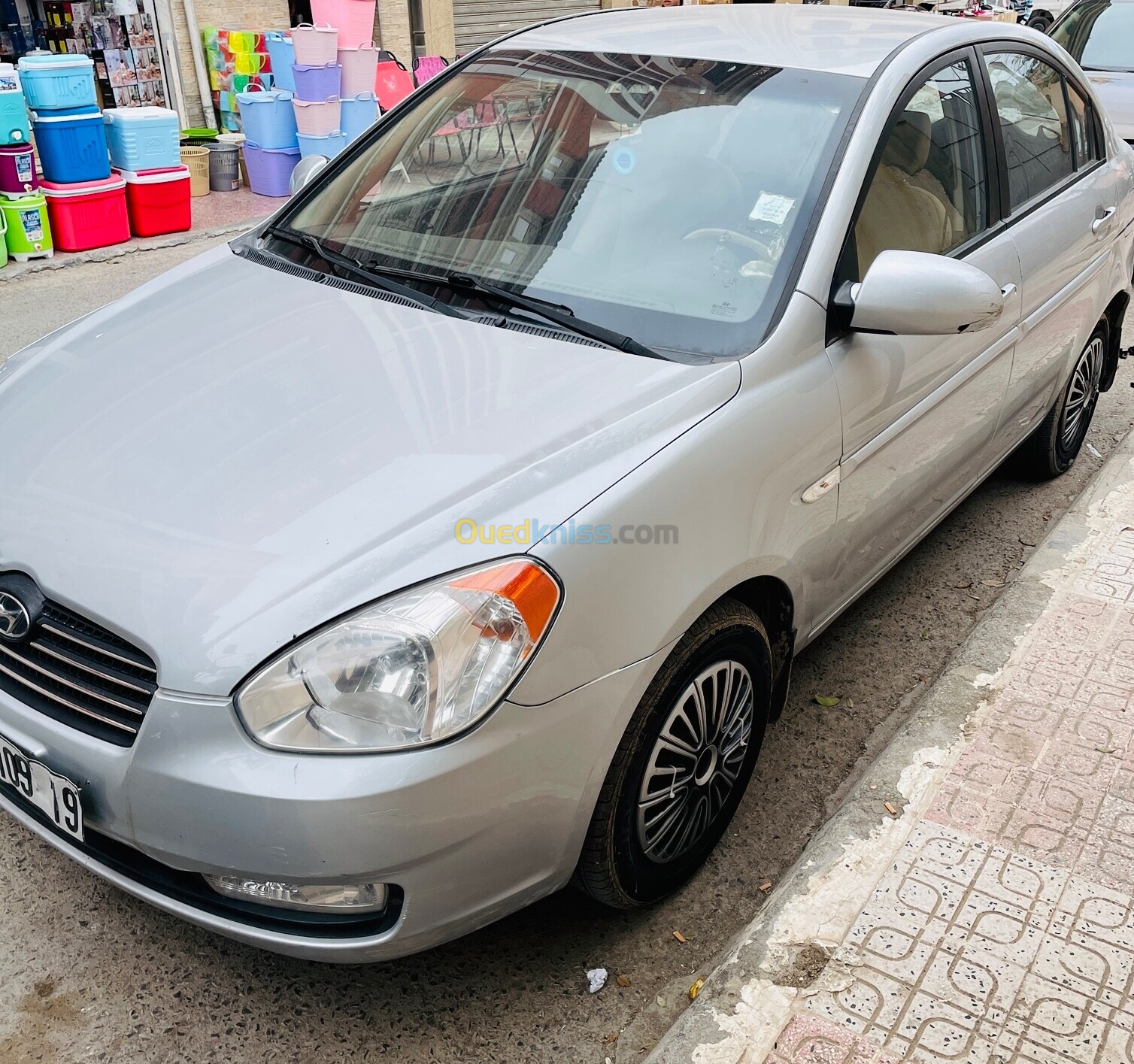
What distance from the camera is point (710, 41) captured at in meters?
3.18

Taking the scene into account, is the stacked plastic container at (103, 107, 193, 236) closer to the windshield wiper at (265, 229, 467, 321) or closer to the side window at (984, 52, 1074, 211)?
the windshield wiper at (265, 229, 467, 321)

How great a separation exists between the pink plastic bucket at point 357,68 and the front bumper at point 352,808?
820 centimetres

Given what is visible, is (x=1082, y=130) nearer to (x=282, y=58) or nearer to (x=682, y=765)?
(x=682, y=765)

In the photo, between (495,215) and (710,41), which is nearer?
(495,215)

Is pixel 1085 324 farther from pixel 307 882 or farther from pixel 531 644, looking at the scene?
pixel 307 882

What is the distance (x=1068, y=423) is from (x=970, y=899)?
2.77 metres

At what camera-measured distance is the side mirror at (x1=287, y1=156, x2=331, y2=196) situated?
3600 millimetres

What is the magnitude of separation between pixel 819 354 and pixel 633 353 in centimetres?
45

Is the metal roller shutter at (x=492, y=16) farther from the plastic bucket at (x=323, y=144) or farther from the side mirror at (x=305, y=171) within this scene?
the side mirror at (x=305, y=171)

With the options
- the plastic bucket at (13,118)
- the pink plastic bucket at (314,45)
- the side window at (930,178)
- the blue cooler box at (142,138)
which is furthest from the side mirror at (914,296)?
the pink plastic bucket at (314,45)

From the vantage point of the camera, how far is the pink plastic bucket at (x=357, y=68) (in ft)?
30.0

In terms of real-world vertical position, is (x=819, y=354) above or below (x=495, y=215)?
below

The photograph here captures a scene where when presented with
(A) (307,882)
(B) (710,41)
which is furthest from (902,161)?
(A) (307,882)

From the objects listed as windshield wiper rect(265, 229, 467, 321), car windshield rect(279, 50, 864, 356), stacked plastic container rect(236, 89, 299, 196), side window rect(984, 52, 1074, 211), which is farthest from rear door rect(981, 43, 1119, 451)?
stacked plastic container rect(236, 89, 299, 196)
